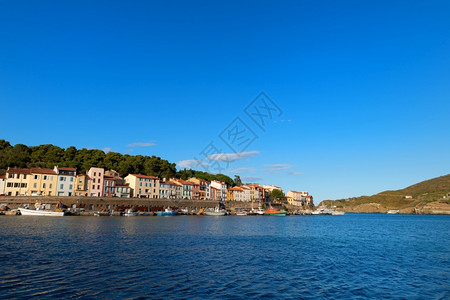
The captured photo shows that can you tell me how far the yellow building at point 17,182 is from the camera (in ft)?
280

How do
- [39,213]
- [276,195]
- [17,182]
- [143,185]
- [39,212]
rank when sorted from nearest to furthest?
[39,213] → [39,212] → [17,182] → [143,185] → [276,195]

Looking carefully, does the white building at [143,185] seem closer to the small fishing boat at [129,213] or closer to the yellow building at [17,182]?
the small fishing boat at [129,213]

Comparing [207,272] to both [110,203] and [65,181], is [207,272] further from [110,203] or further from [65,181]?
[65,181]

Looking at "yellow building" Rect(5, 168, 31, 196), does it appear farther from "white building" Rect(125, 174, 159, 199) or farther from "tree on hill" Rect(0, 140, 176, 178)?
"white building" Rect(125, 174, 159, 199)

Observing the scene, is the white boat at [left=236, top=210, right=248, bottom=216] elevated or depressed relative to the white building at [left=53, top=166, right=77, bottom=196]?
depressed

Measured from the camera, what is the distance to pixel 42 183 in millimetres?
88375

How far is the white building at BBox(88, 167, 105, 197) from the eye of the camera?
317 ft

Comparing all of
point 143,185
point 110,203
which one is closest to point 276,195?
point 143,185

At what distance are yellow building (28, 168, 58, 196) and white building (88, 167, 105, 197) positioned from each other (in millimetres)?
9815

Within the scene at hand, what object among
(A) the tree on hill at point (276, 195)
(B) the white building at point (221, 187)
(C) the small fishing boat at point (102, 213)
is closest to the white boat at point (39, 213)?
(C) the small fishing boat at point (102, 213)

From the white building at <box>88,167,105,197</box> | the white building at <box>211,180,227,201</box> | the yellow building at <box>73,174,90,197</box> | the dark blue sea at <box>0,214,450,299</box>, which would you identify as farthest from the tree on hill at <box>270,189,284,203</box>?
the dark blue sea at <box>0,214,450,299</box>

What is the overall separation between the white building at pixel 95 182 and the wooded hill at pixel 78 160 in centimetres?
1208

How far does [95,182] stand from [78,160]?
20797 mm

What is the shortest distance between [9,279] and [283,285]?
15164 millimetres
